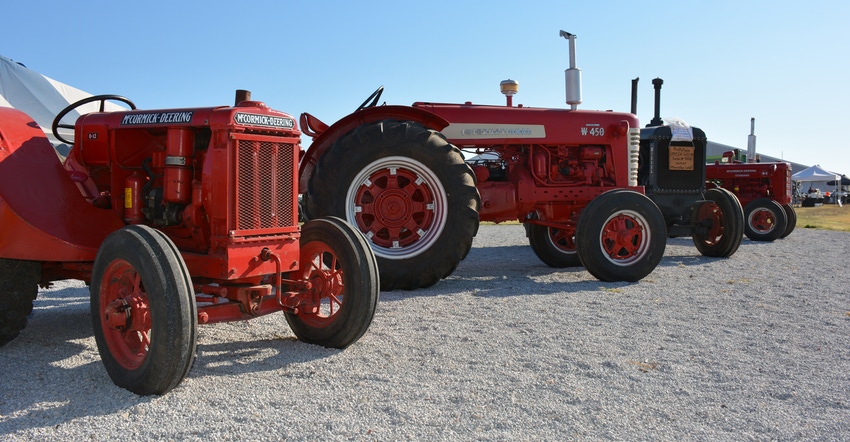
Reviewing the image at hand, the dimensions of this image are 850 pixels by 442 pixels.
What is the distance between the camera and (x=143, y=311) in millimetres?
3033

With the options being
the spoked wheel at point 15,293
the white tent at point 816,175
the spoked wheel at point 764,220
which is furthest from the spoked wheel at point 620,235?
the white tent at point 816,175

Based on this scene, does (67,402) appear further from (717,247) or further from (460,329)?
(717,247)

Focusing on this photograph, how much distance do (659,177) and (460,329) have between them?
19.5ft

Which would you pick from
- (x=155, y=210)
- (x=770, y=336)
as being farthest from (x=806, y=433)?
(x=155, y=210)

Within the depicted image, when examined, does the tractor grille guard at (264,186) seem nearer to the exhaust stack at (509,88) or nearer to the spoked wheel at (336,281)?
the spoked wheel at (336,281)

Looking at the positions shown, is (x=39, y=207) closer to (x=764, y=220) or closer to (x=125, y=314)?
(x=125, y=314)

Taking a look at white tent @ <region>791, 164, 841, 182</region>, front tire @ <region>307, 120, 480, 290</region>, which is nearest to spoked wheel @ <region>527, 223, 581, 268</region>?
front tire @ <region>307, 120, 480, 290</region>

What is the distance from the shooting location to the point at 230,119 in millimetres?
3336

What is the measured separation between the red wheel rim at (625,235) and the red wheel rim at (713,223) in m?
3.03

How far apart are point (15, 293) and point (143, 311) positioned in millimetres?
1227

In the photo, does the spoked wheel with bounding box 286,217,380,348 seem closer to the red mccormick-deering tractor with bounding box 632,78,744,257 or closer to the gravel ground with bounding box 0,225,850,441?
the gravel ground with bounding box 0,225,850,441

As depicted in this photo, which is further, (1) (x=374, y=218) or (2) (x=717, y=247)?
(2) (x=717, y=247)

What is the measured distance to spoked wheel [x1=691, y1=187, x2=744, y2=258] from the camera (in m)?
8.73

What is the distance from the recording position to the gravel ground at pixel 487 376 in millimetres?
2584
